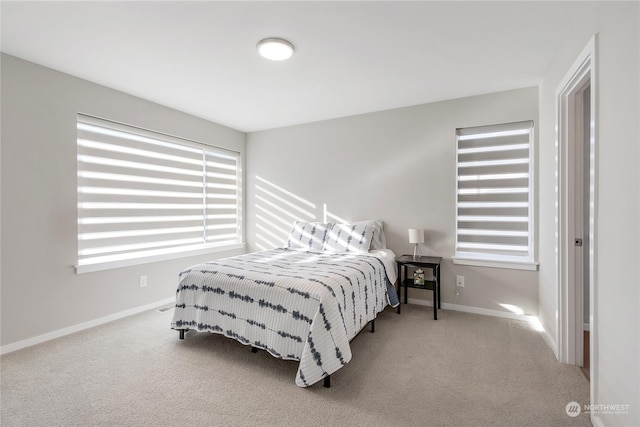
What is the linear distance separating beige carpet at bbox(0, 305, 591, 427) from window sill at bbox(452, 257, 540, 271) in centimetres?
66

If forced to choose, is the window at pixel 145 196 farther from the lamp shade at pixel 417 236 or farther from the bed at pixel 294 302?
the lamp shade at pixel 417 236

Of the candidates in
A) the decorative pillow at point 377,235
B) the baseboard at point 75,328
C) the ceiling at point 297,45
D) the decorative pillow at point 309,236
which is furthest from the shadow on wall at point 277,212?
the baseboard at point 75,328

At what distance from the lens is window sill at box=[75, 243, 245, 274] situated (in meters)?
3.01

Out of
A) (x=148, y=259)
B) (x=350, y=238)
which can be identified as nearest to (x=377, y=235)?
(x=350, y=238)

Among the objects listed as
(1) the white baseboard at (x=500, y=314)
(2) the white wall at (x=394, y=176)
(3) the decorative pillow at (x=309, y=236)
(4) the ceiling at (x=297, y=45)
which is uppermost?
(4) the ceiling at (x=297, y=45)

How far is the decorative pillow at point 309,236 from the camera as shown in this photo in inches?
151

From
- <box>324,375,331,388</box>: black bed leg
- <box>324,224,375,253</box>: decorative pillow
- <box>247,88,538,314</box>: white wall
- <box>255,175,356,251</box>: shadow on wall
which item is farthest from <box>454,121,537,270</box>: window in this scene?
<box>324,375,331,388</box>: black bed leg

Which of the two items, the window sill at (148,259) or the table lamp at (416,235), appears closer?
the window sill at (148,259)

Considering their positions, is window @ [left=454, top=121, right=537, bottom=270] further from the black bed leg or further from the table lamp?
the black bed leg

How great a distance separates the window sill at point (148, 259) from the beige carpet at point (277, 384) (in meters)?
0.63

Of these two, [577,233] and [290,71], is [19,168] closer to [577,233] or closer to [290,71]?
[290,71]

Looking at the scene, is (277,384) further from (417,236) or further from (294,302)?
(417,236)

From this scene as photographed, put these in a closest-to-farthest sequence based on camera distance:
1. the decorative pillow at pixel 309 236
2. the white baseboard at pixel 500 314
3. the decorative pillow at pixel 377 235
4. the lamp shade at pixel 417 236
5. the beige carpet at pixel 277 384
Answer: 1. the beige carpet at pixel 277 384
2. the white baseboard at pixel 500 314
3. the lamp shade at pixel 417 236
4. the decorative pillow at pixel 377 235
5. the decorative pillow at pixel 309 236

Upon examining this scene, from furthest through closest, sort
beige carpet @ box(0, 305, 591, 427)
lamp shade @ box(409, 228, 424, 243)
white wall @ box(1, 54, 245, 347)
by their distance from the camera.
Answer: lamp shade @ box(409, 228, 424, 243) < white wall @ box(1, 54, 245, 347) < beige carpet @ box(0, 305, 591, 427)
